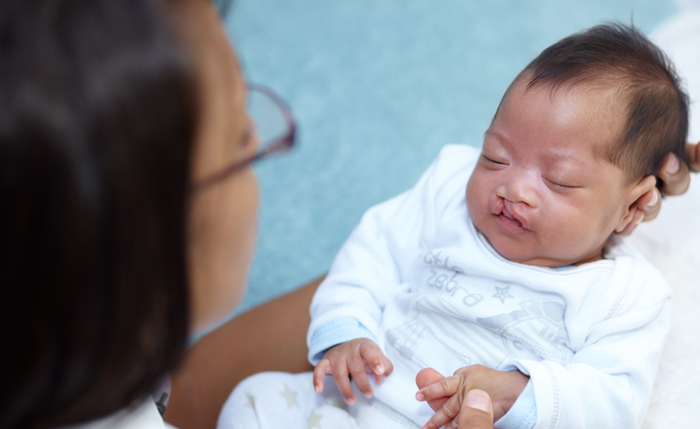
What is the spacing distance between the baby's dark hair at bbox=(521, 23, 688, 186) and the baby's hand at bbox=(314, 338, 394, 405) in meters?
0.46

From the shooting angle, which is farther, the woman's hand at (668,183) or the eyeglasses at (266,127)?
the woman's hand at (668,183)

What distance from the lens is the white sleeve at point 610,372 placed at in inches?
27.3

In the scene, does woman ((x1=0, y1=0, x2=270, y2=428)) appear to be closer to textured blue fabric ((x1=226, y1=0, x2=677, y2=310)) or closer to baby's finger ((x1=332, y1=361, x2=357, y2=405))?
baby's finger ((x1=332, y1=361, x2=357, y2=405))

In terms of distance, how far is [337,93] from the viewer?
1889 millimetres

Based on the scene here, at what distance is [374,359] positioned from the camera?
773 mm

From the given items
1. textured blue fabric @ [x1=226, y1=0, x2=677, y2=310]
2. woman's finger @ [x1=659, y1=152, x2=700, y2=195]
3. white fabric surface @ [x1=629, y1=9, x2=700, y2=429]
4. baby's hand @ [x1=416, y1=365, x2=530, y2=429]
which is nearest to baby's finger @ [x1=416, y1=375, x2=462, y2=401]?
baby's hand @ [x1=416, y1=365, x2=530, y2=429]

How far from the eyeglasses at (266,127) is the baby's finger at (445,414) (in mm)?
426

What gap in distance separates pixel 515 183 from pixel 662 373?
40 cm

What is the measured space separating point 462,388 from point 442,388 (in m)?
0.03

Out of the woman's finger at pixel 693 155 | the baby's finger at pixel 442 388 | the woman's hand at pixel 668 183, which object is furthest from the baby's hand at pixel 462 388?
the woman's finger at pixel 693 155

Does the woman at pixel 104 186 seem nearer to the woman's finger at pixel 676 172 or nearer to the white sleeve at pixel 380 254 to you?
the white sleeve at pixel 380 254

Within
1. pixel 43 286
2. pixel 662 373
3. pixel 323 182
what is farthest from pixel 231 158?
pixel 323 182

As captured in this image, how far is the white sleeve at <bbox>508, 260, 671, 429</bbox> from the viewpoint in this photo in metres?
0.69

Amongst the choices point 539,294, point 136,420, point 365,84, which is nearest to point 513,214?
point 539,294
